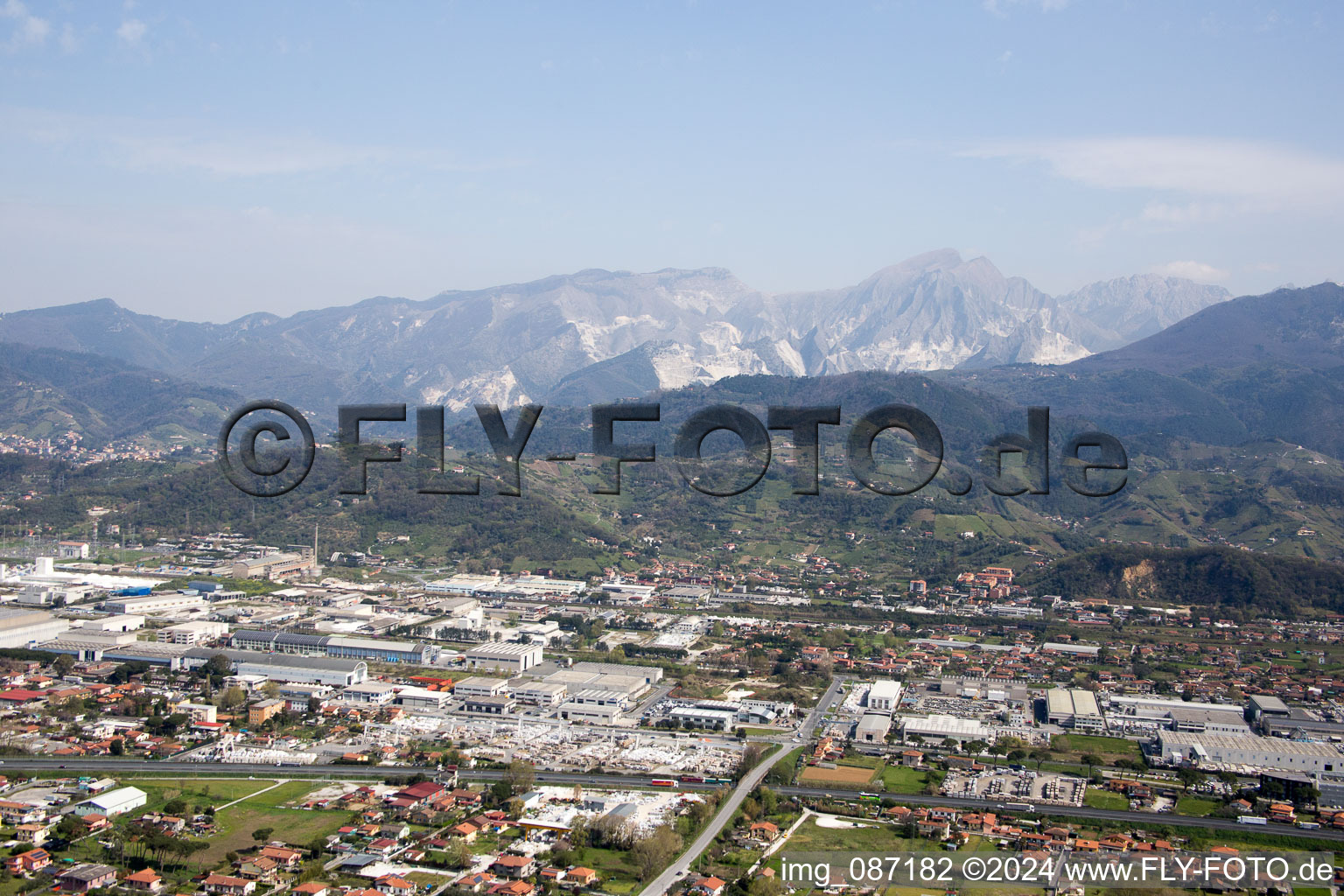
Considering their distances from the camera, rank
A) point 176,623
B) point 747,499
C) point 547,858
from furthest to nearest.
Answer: point 747,499
point 176,623
point 547,858

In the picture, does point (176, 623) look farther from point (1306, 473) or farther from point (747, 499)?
point (1306, 473)

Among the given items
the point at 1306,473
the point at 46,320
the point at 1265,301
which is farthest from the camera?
the point at 46,320

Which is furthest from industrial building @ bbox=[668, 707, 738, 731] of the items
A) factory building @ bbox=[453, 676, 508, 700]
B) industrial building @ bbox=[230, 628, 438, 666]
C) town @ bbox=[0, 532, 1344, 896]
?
industrial building @ bbox=[230, 628, 438, 666]

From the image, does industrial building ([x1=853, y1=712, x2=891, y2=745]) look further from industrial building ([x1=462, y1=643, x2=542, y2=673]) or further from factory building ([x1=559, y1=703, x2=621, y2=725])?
industrial building ([x1=462, y1=643, x2=542, y2=673])

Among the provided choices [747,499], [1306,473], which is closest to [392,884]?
[747,499]

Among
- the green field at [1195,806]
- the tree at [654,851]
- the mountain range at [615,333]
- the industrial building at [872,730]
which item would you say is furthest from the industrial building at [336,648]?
the mountain range at [615,333]

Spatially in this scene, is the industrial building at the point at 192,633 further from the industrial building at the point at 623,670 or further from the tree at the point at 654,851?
the tree at the point at 654,851

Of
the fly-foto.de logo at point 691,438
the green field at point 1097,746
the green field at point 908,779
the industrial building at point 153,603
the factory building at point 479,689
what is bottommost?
the green field at point 1097,746
